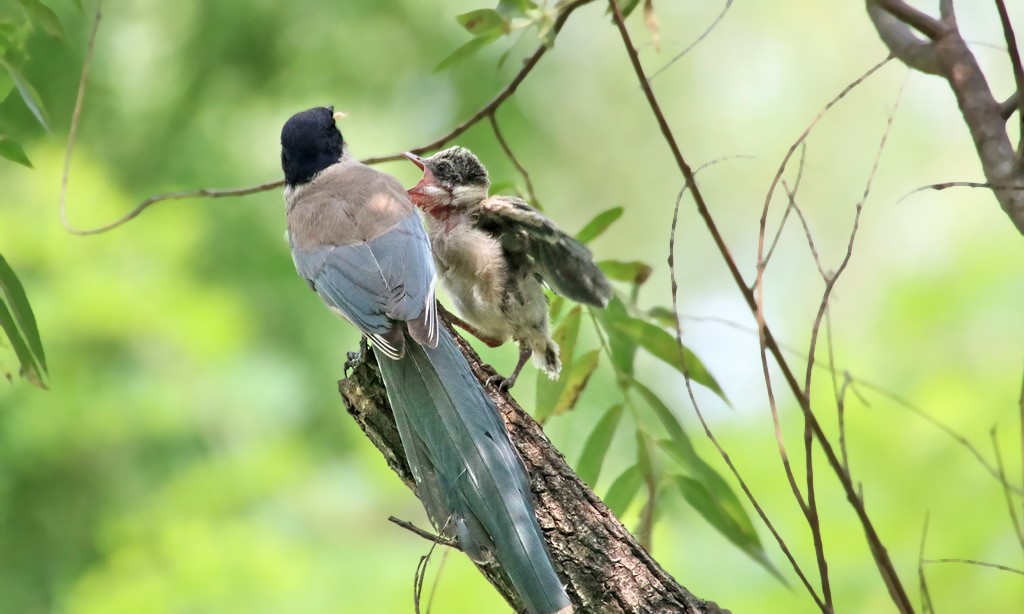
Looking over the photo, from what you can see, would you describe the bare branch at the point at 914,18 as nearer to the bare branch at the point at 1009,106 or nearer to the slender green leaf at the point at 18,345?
the bare branch at the point at 1009,106

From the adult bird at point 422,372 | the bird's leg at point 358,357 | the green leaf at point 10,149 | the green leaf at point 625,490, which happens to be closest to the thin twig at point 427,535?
the adult bird at point 422,372

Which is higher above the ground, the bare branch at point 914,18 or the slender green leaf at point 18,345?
the bare branch at point 914,18

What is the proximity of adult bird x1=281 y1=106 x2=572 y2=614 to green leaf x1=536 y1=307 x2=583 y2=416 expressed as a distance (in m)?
0.46

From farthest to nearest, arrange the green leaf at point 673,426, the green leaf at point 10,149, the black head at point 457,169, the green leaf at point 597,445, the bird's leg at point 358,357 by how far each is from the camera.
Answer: the black head at point 457,169
the green leaf at point 597,445
the green leaf at point 673,426
the bird's leg at point 358,357
the green leaf at point 10,149

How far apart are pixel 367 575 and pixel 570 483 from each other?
2.76m

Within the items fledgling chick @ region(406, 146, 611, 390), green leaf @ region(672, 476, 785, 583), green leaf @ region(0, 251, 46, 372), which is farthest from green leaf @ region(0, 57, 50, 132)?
green leaf @ region(672, 476, 785, 583)

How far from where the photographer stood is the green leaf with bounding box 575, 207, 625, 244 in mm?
2744

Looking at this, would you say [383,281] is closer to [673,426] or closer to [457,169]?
[457,169]

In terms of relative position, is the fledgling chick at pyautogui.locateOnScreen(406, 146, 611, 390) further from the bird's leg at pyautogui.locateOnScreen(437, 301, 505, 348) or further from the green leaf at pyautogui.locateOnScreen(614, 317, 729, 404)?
the green leaf at pyautogui.locateOnScreen(614, 317, 729, 404)

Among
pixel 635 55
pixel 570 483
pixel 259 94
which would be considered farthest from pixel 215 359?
pixel 635 55

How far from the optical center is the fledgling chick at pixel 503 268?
2.59 meters

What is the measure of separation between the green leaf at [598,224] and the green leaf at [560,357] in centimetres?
19

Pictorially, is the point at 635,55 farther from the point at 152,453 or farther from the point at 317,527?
the point at 152,453

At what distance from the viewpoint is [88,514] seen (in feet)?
18.0
